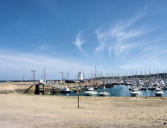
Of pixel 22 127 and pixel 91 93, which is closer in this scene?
pixel 22 127

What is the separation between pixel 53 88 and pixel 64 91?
528 centimetres

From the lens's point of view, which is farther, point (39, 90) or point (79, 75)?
point (79, 75)

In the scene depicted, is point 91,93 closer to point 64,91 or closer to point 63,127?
point 64,91

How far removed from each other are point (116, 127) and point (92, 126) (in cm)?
189

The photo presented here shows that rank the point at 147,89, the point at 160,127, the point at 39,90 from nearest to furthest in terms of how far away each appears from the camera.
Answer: the point at 160,127 → the point at 39,90 → the point at 147,89

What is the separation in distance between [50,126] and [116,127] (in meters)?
5.31

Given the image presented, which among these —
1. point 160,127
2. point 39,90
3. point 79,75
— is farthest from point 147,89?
point 79,75

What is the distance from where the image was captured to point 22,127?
14.6 m

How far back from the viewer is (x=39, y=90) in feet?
262

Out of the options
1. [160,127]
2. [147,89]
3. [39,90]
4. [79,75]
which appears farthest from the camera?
[79,75]

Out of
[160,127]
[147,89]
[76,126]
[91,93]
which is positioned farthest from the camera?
[147,89]

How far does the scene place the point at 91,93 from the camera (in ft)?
226

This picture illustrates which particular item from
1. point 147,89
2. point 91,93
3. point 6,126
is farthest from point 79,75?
point 6,126

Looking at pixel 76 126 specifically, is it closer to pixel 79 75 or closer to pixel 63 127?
pixel 63 127
